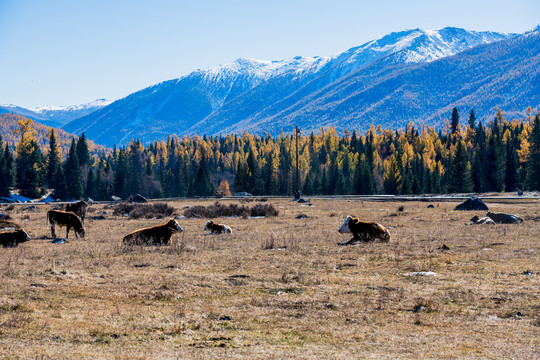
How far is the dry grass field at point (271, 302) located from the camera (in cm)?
872

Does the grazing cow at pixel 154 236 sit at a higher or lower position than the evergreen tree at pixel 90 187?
lower

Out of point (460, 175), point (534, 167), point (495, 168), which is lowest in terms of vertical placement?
point (460, 175)

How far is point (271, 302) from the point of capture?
11.8 meters

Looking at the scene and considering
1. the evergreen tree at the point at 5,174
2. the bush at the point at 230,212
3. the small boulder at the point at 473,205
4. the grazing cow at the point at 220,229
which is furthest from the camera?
the evergreen tree at the point at 5,174

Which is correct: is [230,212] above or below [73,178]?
below

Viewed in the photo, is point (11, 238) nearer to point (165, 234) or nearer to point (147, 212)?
point (165, 234)

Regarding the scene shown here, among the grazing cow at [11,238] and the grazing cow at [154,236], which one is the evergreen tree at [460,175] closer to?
the grazing cow at [154,236]

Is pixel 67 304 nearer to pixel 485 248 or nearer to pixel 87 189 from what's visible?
pixel 485 248

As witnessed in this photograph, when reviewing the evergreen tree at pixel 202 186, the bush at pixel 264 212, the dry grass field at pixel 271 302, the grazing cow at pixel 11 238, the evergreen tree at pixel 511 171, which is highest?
the evergreen tree at pixel 511 171

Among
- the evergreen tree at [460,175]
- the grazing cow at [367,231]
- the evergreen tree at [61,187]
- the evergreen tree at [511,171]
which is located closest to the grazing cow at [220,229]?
the grazing cow at [367,231]

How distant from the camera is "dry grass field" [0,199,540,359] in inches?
343

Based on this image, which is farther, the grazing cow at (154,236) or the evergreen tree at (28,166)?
the evergreen tree at (28,166)

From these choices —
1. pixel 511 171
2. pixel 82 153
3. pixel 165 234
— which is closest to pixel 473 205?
pixel 165 234

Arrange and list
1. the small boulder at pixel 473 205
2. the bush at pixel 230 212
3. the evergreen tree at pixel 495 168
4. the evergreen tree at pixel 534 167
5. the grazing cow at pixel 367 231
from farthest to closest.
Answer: the evergreen tree at pixel 495 168 < the evergreen tree at pixel 534 167 < the small boulder at pixel 473 205 < the bush at pixel 230 212 < the grazing cow at pixel 367 231
